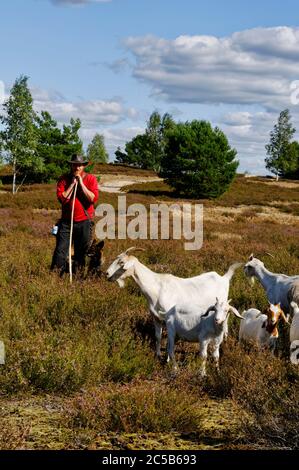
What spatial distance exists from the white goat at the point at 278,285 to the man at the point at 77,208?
8.62ft

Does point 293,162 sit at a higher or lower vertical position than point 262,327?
higher

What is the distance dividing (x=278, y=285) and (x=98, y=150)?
10961cm

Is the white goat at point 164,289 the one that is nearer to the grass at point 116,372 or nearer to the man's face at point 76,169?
the grass at point 116,372

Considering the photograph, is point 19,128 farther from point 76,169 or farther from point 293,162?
point 293,162

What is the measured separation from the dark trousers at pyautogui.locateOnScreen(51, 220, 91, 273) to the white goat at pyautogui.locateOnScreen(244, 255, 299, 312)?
2591mm

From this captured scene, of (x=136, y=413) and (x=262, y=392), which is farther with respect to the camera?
(x=262, y=392)

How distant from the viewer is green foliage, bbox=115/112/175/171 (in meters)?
96.9

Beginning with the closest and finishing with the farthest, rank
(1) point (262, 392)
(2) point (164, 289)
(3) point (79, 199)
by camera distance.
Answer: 1. (1) point (262, 392)
2. (2) point (164, 289)
3. (3) point (79, 199)

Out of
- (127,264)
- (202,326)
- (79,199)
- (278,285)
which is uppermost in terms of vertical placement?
(79,199)

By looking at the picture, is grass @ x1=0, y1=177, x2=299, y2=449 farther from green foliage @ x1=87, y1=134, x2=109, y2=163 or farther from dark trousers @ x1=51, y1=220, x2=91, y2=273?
green foliage @ x1=87, y1=134, x2=109, y2=163

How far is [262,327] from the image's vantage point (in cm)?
640

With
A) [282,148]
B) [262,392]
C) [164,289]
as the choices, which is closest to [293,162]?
[282,148]

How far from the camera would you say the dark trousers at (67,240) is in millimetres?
8656

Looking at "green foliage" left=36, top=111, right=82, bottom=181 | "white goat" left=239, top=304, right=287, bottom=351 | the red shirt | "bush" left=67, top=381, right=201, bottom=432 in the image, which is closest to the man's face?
the red shirt
